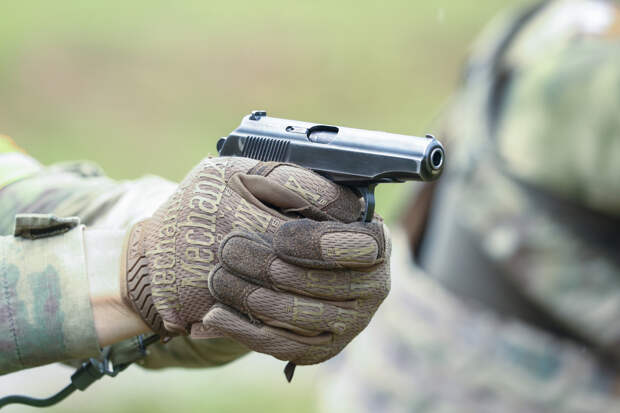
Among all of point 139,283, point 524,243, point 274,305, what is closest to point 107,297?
point 139,283

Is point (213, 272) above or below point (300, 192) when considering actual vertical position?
below

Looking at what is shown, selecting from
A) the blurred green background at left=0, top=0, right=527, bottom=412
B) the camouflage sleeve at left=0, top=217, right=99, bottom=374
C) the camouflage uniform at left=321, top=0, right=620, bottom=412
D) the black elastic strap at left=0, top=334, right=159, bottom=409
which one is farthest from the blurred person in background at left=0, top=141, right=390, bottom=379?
the blurred green background at left=0, top=0, right=527, bottom=412

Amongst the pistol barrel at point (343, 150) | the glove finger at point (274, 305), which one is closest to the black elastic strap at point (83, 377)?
the glove finger at point (274, 305)

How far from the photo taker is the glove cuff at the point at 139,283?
1403 mm

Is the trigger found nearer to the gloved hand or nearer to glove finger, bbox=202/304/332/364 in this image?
the gloved hand

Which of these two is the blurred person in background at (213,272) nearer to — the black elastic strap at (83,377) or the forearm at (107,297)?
the forearm at (107,297)

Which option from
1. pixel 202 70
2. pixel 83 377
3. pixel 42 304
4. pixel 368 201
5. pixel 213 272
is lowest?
pixel 202 70

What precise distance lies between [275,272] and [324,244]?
0.30 ft

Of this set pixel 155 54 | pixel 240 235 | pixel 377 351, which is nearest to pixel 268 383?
pixel 377 351

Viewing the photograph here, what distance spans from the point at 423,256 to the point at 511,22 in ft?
2.94

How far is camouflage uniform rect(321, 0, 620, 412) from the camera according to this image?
8.12 ft

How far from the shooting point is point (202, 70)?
8.23 m

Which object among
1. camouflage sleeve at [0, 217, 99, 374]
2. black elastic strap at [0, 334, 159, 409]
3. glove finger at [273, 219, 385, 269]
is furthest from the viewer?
black elastic strap at [0, 334, 159, 409]

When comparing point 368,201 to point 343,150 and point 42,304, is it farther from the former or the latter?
point 42,304
